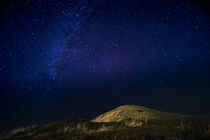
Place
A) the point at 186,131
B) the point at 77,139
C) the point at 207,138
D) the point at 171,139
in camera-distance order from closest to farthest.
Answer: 1. the point at 171,139
2. the point at 207,138
3. the point at 77,139
4. the point at 186,131

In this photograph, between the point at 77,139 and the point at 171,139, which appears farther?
the point at 77,139

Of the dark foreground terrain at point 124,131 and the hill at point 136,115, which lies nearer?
the dark foreground terrain at point 124,131

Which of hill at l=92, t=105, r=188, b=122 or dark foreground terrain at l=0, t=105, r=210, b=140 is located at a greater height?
dark foreground terrain at l=0, t=105, r=210, b=140

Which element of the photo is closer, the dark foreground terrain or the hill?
the dark foreground terrain

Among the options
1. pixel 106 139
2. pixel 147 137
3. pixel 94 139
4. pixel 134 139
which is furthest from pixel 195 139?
pixel 94 139

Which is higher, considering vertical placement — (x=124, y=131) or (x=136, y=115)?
(x=124, y=131)

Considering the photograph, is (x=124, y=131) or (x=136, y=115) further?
(x=136, y=115)

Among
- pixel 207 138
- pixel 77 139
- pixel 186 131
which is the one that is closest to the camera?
pixel 207 138

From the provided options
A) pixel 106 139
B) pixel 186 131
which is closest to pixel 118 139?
pixel 106 139

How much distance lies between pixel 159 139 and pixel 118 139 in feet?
5.31

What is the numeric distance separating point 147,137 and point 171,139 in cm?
94

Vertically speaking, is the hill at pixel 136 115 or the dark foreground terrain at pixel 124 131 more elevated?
the dark foreground terrain at pixel 124 131

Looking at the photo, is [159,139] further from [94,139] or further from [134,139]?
[94,139]

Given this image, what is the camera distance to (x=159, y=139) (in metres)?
4.33
